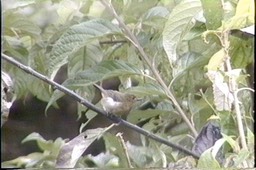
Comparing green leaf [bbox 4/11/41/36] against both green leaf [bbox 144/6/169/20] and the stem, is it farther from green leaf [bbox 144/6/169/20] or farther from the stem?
the stem

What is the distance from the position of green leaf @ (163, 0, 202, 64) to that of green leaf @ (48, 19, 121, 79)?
8cm

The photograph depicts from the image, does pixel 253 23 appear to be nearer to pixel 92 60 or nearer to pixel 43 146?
pixel 92 60

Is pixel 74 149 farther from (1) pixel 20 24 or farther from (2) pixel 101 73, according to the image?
(1) pixel 20 24

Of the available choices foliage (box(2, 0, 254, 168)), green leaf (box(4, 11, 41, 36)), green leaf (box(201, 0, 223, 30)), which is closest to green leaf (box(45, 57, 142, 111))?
foliage (box(2, 0, 254, 168))

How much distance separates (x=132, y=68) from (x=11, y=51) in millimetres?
254

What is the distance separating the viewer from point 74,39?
62 centimetres

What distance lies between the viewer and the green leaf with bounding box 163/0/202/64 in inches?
22.0

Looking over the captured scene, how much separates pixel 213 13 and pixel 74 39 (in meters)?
0.16

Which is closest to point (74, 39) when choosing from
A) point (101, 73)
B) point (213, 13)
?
point (101, 73)

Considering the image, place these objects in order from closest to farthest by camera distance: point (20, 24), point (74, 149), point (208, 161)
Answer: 1. point (208, 161)
2. point (74, 149)
3. point (20, 24)

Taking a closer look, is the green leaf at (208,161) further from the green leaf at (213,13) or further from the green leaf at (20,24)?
the green leaf at (20,24)

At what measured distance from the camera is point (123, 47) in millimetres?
754

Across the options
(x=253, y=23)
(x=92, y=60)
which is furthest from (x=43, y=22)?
(x=253, y=23)

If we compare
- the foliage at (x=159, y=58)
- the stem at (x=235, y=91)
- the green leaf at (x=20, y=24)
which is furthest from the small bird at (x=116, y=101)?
the green leaf at (x=20, y=24)
